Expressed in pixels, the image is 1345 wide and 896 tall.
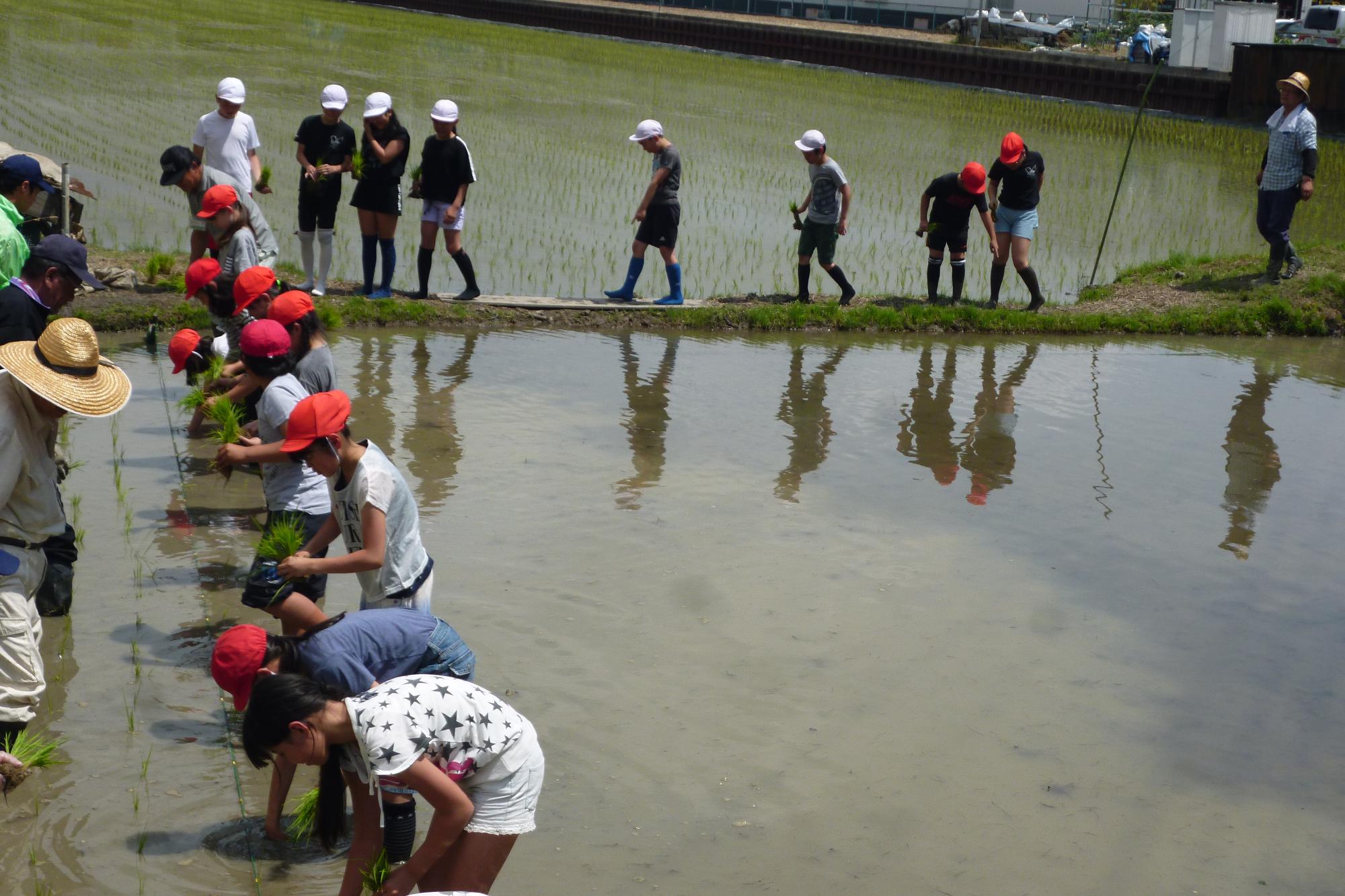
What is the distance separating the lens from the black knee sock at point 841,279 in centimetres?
1107

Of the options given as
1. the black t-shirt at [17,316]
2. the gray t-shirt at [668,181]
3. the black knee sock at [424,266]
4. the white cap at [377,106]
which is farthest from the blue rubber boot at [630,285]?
the black t-shirt at [17,316]

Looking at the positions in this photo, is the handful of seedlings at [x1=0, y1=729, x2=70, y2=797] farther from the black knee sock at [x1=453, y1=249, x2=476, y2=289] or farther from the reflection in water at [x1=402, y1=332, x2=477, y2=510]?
the black knee sock at [x1=453, y1=249, x2=476, y2=289]

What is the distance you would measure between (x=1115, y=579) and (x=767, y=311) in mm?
4912

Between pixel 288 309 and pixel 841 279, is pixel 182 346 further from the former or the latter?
pixel 841 279

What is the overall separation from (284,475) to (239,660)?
1.71 metres

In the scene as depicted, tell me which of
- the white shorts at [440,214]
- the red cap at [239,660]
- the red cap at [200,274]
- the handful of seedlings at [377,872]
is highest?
the white shorts at [440,214]

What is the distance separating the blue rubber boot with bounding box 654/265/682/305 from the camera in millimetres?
10797

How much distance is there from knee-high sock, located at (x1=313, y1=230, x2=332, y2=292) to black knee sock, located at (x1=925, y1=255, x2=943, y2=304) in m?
4.83

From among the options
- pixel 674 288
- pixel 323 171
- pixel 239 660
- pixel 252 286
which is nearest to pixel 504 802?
pixel 239 660

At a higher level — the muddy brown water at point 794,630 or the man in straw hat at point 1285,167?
the man in straw hat at point 1285,167

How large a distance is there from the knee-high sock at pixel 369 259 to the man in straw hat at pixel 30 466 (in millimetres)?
6088

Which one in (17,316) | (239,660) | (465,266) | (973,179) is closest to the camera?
(239,660)

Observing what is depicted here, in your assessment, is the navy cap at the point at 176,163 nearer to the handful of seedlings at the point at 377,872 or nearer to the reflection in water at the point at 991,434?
the reflection in water at the point at 991,434

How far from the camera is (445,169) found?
1028cm
